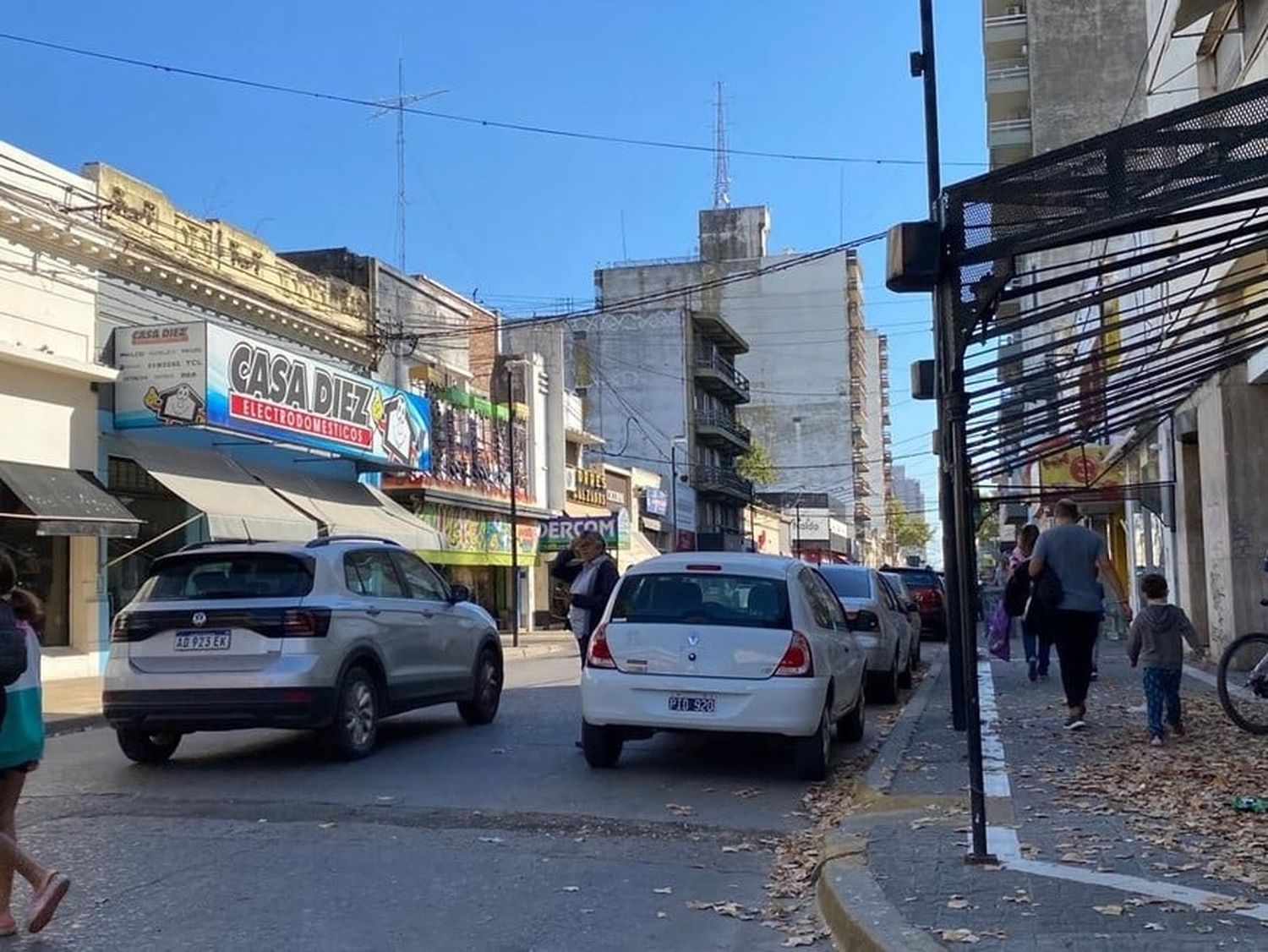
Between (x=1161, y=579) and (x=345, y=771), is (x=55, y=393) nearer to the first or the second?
(x=345, y=771)

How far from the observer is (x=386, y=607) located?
34.5ft

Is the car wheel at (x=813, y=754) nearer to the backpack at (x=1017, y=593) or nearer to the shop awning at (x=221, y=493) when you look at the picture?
the backpack at (x=1017, y=593)

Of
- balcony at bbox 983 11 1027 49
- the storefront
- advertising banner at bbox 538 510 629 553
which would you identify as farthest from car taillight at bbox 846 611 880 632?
balcony at bbox 983 11 1027 49

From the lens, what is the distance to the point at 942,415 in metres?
6.21

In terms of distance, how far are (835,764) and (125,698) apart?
213 inches

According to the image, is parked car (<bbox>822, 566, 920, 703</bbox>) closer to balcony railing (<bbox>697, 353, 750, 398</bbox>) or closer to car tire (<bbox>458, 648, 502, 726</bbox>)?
car tire (<bbox>458, 648, 502, 726</bbox>)

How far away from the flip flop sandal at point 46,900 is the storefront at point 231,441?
13.8 meters

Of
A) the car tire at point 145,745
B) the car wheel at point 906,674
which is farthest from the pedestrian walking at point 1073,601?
the car tire at point 145,745

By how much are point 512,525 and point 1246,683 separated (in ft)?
76.8

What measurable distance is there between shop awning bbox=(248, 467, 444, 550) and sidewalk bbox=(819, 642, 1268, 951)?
15.3 m

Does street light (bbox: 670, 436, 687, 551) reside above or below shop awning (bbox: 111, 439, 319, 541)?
above

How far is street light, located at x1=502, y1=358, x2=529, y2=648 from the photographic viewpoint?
3170 centimetres

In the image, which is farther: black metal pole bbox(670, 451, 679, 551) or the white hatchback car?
black metal pole bbox(670, 451, 679, 551)

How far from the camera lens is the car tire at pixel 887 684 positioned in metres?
14.2
